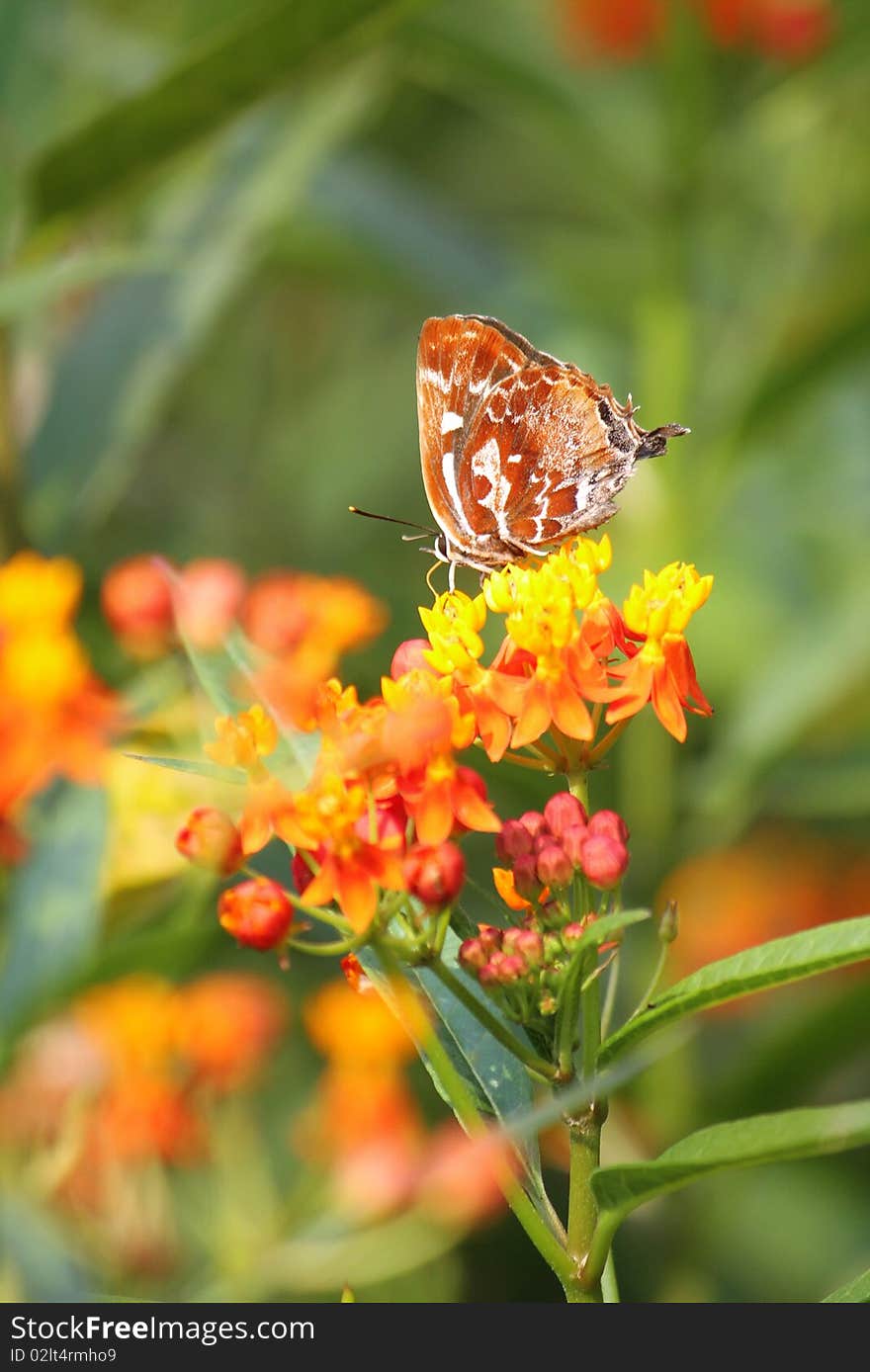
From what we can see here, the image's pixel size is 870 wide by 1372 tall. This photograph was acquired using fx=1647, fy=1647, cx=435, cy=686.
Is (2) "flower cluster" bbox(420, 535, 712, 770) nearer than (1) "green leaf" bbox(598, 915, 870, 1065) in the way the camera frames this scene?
No

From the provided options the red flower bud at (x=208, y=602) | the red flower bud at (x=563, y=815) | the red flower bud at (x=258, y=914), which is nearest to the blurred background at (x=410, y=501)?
the red flower bud at (x=208, y=602)

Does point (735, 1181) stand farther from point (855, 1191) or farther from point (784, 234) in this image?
point (784, 234)

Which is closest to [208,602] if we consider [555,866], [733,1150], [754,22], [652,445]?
[555,866]

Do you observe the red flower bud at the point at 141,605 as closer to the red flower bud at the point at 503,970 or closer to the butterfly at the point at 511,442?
the butterfly at the point at 511,442

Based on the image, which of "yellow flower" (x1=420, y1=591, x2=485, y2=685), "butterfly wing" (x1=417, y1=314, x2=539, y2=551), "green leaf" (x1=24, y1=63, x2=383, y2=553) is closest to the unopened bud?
"yellow flower" (x1=420, y1=591, x2=485, y2=685)

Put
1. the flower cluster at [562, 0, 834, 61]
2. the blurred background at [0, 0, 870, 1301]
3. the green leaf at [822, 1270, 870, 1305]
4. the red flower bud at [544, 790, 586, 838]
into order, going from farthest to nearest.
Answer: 1. the flower cluster at [562, 0, 834, 61]
2. the blurred background at [0, 0, 870, 1301]
3. the red flower bud at [544, 790, 586, 838]
4. the green leaf at [822, 1270, 870, 1305]

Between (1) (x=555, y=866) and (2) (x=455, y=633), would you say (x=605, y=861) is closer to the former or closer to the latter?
(1) (x=555, y=866)

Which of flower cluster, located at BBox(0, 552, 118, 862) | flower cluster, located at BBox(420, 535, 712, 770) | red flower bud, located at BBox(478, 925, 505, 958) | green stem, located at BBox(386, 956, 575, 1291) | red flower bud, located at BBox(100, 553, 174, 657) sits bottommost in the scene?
flower cluster, located at BBox(0, 552, 118, 862)

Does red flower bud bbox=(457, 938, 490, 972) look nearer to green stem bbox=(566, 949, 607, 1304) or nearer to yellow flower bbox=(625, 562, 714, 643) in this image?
green stem bbox=(566, 949, 607, 1304)

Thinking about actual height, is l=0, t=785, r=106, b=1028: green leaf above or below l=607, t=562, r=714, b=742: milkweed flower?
below
